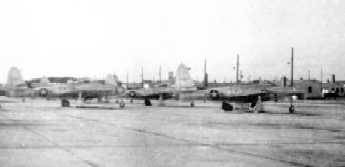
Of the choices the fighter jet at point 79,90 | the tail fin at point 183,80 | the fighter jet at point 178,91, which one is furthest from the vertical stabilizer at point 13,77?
the tail fin at point 183,80

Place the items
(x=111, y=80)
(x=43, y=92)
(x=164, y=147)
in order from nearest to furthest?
(x=164, y=147) < (x=43, y=92) < (x=111, y=80)

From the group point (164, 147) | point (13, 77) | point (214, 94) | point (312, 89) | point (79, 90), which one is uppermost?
point (13, 77)

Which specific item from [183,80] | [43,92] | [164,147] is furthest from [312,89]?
[164,147]

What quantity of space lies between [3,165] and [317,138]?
1068 centimetres

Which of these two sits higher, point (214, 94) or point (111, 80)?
point (111, 80)

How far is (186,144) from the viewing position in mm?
14445

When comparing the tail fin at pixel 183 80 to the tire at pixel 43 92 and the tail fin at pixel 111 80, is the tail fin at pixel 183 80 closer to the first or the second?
the tail fin at pixel 111 80

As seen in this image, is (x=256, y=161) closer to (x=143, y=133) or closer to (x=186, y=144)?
(x=186, y=144)

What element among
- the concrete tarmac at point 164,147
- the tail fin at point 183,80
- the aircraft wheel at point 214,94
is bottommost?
the concrete tarmac at point 164,147

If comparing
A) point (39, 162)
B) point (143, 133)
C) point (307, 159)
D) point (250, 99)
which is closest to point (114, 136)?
point (143, 133)

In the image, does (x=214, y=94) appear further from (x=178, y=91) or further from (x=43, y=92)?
(x=43, y=92)

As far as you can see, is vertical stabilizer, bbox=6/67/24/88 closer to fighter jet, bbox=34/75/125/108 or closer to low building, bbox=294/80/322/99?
fighter jet, bbox=34/75/125/108

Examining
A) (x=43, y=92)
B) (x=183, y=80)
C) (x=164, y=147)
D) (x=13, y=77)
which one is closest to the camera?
(x=164, y=147)

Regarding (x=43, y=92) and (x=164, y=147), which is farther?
(x=43, y=92)
